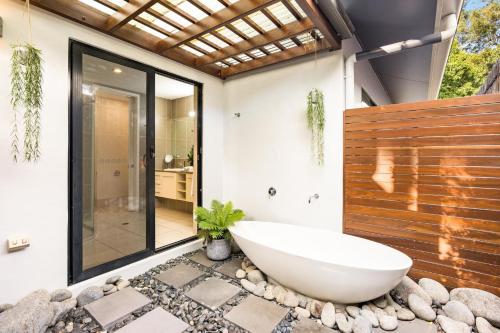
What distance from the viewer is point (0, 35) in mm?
1810

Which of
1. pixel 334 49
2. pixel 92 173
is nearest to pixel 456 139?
pixel 334 49

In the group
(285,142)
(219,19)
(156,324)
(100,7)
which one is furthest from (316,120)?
(156,324)

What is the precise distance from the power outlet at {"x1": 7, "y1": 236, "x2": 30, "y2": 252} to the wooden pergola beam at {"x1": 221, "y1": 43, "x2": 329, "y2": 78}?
3.19m

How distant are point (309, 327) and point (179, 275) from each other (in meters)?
1.52

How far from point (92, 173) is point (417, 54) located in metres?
4.86

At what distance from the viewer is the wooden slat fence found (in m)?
2.05

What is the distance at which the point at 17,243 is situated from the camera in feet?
6.22

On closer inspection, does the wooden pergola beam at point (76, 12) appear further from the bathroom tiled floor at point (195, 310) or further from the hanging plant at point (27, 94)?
the bathroom tiled floor at point (195, 310)

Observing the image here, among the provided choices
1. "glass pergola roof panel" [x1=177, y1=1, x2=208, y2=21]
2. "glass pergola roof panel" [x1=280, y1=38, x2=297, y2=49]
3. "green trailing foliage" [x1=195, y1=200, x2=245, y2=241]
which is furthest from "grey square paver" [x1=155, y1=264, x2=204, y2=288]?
"glass pergola roof panel" [x1=280, y1=38, x2=297, y2=49]

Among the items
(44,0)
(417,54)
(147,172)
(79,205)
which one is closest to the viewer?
(44,0)

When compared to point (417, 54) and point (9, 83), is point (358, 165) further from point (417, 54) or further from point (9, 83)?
point (9, 83)

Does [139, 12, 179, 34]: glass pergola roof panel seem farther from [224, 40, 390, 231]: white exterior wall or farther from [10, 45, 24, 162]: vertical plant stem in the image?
[224, 40, 390, 231]: white exterior wall

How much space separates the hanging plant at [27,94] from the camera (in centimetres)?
180

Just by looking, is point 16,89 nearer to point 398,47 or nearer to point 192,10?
point 192,10
